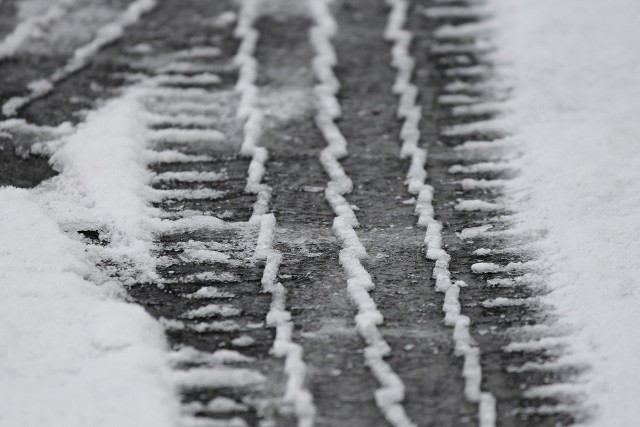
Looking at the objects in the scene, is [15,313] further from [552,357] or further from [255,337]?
[552,357]

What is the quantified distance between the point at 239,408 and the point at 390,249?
0.71 m

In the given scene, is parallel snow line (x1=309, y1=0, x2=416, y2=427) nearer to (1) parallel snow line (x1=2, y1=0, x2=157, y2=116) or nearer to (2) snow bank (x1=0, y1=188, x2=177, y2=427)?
(2) snow bank (x1=0, y1=188, x2=177, y2=427)

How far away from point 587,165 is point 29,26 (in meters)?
2.35

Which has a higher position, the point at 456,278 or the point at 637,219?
the point at 637,219

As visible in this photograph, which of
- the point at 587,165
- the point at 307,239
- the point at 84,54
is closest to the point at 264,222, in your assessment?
the point at 307,239

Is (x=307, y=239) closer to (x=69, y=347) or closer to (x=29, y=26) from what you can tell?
(x=69, y=347)

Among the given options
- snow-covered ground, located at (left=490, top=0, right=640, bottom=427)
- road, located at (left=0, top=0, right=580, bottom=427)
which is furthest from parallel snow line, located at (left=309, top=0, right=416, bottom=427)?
snow-covered ground, located at (left=490, top=0, right=640, bottom=427)

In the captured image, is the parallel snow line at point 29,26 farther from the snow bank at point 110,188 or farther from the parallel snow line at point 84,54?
the snow bank at point 110,188

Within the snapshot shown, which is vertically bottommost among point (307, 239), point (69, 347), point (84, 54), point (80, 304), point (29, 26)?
point (69, 347)

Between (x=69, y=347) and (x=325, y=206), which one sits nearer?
(x=69, y=347)

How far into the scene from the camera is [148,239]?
2350 mm

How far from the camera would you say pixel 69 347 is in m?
1.91

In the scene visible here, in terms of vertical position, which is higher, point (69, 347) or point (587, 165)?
point (587, 165)

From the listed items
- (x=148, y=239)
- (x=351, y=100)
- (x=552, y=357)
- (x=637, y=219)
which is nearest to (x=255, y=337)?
(x=148, y=239)
